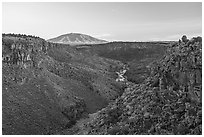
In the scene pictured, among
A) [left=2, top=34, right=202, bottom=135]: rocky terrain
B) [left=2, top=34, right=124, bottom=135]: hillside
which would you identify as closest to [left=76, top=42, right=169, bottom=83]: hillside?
[left=2, top=34, right=202, bottom=135]: rocky terrain

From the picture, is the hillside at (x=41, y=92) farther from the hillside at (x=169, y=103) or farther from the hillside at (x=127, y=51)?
the hillside at (x=127, y=51)

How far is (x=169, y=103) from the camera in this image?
29.5m

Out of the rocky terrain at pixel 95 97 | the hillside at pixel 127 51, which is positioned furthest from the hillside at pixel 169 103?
the hillside at pixel 127 51

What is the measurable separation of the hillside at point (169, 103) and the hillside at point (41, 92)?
570 inches

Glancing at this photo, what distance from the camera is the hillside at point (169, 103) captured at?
26.2m

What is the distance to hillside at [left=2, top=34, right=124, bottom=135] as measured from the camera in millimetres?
43875

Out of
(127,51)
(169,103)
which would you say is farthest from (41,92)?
(127,51)

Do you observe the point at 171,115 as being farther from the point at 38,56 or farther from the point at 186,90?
the point at 38,56

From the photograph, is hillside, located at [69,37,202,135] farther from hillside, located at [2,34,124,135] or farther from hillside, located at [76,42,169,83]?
hillside, located at [76,42,169,83]

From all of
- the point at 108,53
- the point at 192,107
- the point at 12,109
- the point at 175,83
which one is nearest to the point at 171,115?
the point at 192,107

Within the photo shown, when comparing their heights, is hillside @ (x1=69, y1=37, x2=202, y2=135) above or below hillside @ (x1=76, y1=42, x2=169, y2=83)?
below

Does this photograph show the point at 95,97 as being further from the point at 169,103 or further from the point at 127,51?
the point at 127,51

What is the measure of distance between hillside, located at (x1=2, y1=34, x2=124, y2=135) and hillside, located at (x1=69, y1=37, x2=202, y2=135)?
1449 centimetres

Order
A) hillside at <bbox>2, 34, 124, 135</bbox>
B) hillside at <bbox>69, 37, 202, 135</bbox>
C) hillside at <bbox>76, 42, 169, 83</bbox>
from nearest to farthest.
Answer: hillside at <bbox>69, 37, 202, 135</bbox> → hillside at <bbox>2, 34, 124, 135</bbox> → hillside at <bbox>76, 42, 169, 83</bbox>
